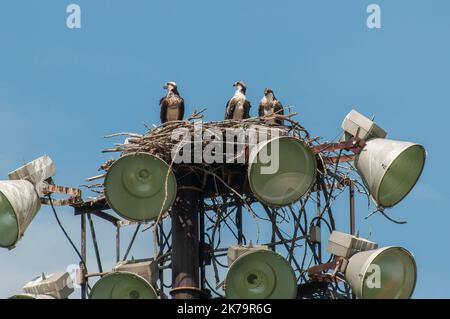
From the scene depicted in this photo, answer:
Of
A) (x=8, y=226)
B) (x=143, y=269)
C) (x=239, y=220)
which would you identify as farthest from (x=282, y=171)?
(x=8, y=226)

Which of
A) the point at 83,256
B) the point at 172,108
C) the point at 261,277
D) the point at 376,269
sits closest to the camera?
the point at 376,269

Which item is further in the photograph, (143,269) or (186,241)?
(186,241)

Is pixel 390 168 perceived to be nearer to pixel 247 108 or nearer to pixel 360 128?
pixel 360 128

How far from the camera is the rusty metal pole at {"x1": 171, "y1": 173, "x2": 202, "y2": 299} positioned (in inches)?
1307

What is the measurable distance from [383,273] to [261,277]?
2129mm

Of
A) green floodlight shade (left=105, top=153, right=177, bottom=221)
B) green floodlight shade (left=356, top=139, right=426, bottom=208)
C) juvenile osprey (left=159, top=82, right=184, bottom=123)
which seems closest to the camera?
green floodlight shade (left=356, top=139, right=426, bottom=208)

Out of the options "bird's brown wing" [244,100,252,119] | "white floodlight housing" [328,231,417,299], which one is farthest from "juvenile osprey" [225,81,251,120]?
"white floodlight housing" [328,231,417,299]

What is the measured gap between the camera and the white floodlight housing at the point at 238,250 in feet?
106

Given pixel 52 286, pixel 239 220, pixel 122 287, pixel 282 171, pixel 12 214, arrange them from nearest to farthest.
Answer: pixel 122 287 < pixel 12 214 < pixel 282 171 < pixel 52 286 < pixel 239 220

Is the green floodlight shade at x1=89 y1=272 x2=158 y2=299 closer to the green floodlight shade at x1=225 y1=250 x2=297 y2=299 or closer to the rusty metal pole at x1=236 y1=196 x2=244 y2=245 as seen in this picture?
the green floodlight shade at x1=225 y1=250 x2=297 y2=299

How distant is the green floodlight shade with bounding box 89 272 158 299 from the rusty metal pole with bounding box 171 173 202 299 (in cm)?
134

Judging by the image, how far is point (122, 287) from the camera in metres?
31.9

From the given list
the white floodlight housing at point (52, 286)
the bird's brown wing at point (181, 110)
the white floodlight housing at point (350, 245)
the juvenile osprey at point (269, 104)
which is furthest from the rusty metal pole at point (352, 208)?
the white floodlight housing at point (52, 286)
